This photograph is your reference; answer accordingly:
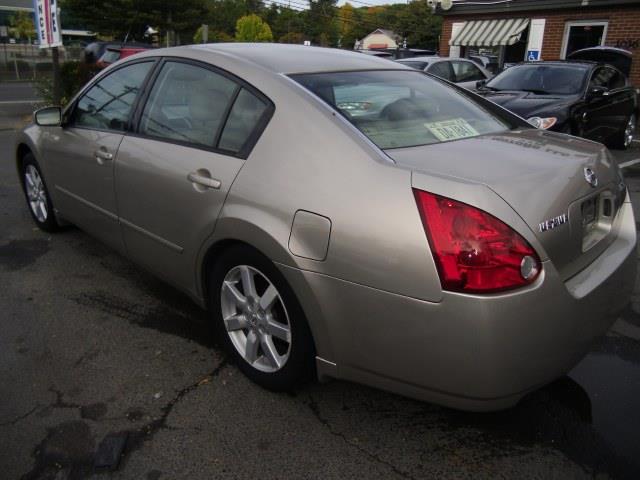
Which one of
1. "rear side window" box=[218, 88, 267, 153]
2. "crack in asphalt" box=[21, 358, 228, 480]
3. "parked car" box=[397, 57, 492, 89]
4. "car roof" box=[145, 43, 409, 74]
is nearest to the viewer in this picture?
"crack in asphalt" box=[21, 358, 228, 480]

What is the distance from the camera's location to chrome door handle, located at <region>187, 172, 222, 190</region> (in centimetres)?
258

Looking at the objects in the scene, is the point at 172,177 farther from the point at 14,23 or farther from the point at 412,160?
the point at 14,23

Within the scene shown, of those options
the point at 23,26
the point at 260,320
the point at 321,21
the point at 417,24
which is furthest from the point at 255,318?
the point at 321,21

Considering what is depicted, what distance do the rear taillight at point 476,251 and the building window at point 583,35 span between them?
15058mm

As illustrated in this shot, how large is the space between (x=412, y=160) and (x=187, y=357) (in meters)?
1.62

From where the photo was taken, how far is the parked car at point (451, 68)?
38.5 ft

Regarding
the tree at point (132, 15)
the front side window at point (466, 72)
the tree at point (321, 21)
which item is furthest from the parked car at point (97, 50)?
the tree at point (321, 21)

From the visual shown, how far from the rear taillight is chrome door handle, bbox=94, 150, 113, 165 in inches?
85.6

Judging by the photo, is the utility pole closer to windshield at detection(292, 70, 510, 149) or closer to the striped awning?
windshield at detection(292, 70, 510, 149)

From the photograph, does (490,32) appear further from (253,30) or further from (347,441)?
(253,30)

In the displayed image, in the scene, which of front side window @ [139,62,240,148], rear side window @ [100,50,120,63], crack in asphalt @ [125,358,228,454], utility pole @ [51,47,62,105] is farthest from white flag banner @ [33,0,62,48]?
crack in asphalt @ [125,358,228,454]

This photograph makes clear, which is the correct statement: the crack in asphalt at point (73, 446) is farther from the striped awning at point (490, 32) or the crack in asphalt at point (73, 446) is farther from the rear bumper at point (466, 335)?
the striped awning at point (490, 32)

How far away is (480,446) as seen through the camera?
2.31m

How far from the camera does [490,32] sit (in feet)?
54.4
